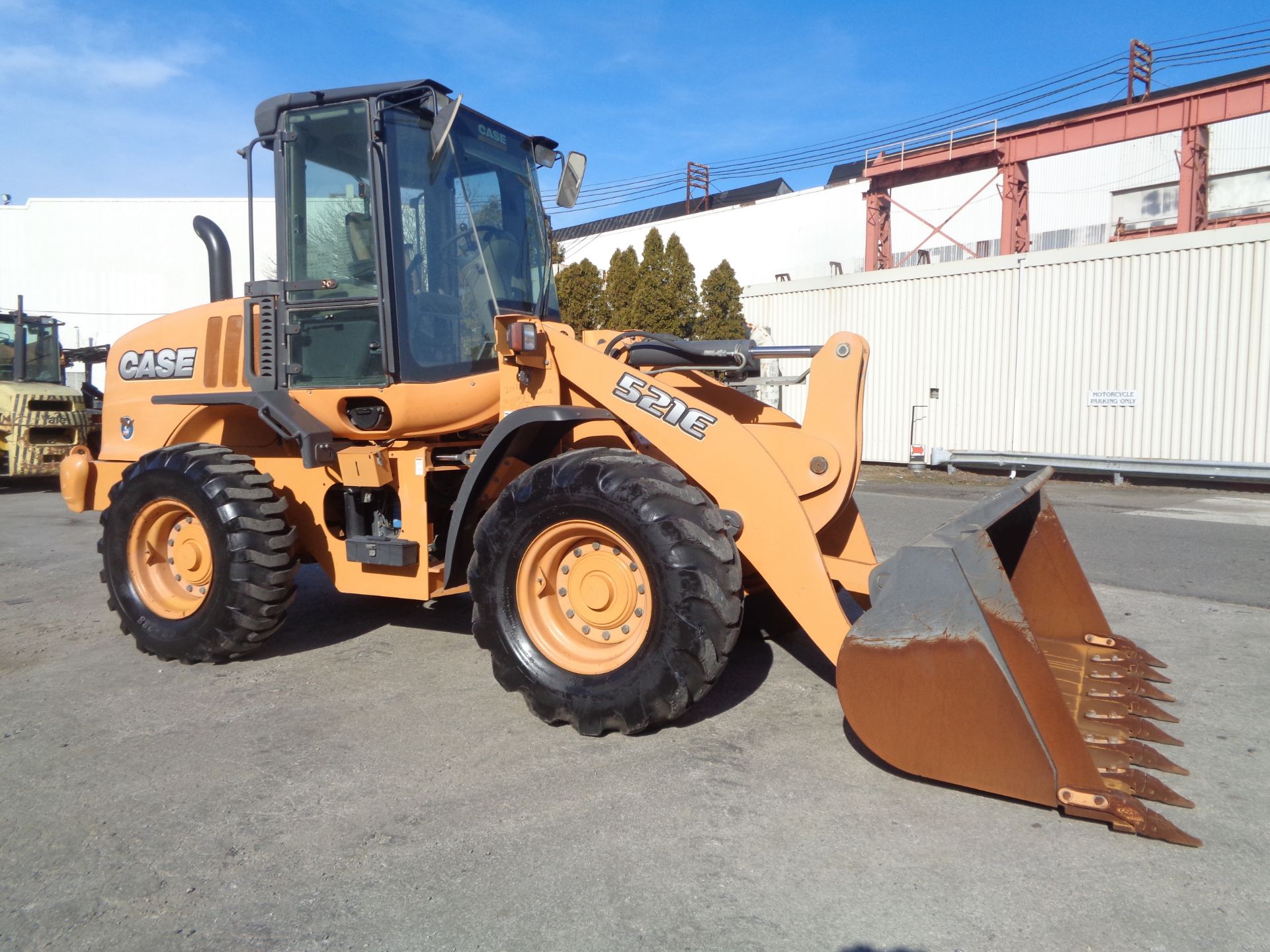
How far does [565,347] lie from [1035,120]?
109ft

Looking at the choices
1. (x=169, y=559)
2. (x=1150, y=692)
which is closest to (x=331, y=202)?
(x=169, y=559)

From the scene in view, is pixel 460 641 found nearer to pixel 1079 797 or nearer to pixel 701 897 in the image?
pixel 701 897

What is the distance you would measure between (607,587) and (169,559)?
114 inches

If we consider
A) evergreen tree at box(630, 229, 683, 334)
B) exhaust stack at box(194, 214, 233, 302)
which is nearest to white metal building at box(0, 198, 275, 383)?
evergreen tree at box(630, 229, 683, 334)

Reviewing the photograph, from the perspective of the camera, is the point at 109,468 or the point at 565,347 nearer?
the point at 565,347

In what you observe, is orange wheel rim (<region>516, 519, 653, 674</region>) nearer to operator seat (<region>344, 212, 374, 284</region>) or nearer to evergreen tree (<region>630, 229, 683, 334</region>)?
operator seat (<region>344, 212, 374, 284</region>)

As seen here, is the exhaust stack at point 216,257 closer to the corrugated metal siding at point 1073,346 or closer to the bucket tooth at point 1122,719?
the bucket tooth at point 1122,719

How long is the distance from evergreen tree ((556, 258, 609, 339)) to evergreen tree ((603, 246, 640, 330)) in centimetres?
24

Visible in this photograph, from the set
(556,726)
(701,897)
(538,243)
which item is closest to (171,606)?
(556,726)

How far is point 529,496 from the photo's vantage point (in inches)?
155

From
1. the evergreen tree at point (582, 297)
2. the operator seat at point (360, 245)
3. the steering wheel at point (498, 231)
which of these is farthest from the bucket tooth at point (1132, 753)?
the evergreen tree at point (582, 297)

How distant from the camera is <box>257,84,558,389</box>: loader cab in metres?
4.68

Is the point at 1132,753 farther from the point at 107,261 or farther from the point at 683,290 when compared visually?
the point at 107,261

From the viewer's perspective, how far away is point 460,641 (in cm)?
543
